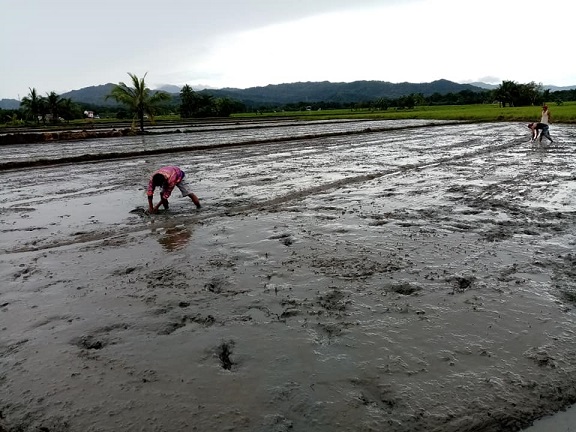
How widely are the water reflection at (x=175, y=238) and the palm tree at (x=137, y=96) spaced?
107 feet

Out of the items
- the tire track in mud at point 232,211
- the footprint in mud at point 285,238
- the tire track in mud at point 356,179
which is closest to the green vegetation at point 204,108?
the tire track in mud at point 356,179

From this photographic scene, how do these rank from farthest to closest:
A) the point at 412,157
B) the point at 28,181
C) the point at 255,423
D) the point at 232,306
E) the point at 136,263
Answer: the point at 412,157, the point at 28,181, the point at 136,263, the point at 232,306, the point at 255,423

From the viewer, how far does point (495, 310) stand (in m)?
4.55

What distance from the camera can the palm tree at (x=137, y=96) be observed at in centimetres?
3844

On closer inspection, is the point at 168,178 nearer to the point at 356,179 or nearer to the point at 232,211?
the point at 232,211

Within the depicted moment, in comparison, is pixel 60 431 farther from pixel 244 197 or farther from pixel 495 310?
pixel 244 197

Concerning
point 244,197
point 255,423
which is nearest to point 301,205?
point 244,197

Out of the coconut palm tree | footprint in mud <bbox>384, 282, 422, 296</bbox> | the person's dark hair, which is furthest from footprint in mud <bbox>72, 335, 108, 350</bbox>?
the coconut palm tree

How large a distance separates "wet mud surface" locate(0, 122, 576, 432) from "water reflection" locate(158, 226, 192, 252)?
0.05m

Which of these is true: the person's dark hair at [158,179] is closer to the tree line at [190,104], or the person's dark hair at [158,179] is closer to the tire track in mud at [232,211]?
the tire track in mud at [232,211]

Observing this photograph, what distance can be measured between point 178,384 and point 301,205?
643 centimetres

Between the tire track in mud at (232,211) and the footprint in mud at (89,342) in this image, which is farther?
the tire track in mud at (232,211)

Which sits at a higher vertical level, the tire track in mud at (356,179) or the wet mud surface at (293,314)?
the tire track in mud at (356,179)

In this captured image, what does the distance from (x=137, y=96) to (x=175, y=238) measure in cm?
3603
